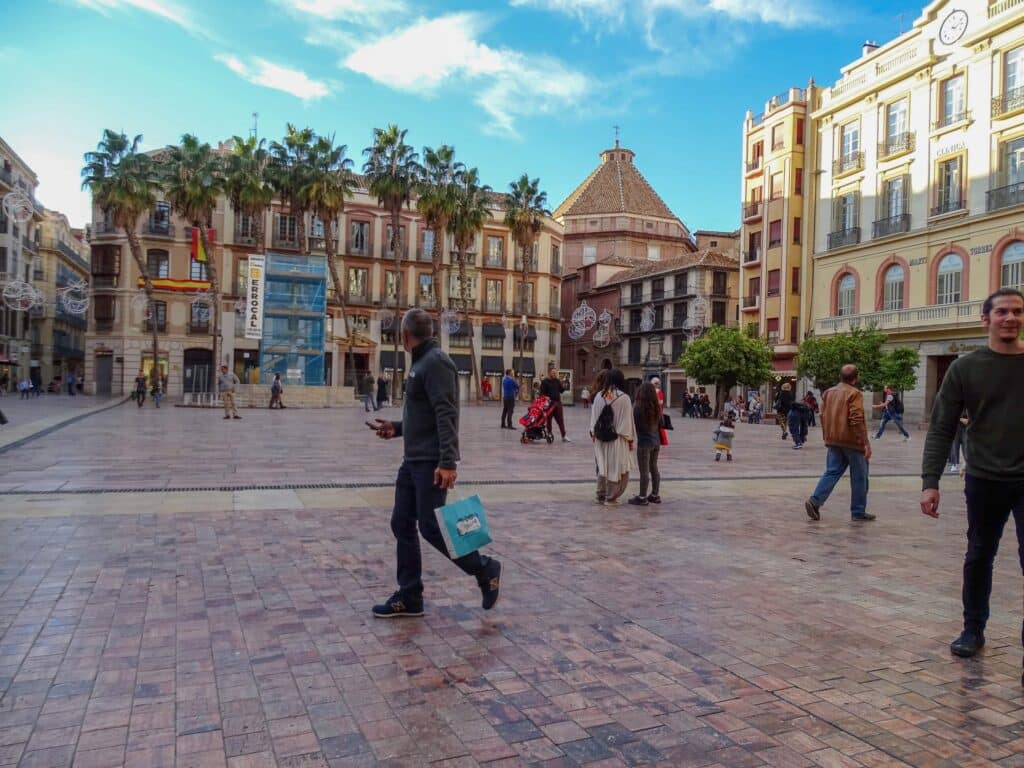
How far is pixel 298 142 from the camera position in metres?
43.5

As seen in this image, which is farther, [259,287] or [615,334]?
[615,334]

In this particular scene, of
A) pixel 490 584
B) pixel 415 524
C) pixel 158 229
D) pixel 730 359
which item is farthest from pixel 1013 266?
pixel 158 229

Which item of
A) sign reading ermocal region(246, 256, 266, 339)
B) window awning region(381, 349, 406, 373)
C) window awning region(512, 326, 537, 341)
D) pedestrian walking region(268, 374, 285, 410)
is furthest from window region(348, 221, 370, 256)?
pedestrian walking region(268, 374, 285, 410)

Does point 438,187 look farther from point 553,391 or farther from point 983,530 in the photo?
point 983,530

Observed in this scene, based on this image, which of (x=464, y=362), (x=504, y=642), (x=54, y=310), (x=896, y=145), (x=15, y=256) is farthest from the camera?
(x=54, y=310)

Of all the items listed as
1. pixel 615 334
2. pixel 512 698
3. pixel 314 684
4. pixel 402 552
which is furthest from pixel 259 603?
pixel 615 334

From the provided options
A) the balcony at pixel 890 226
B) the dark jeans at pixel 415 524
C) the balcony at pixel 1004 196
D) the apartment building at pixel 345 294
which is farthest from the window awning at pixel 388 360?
the dark jeans at pixel 415 524

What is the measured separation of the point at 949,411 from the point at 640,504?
5001 millimetres

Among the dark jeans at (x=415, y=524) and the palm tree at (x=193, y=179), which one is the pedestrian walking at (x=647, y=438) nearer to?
the dark jeans at (x=415, y=524)

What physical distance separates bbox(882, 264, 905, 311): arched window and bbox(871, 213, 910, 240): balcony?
159 cm

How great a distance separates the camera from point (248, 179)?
4178cm

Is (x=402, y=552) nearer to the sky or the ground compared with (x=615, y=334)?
nearer to the ground

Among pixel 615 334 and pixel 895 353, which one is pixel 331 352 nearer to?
pixel 615 334

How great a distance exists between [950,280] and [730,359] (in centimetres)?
1007
